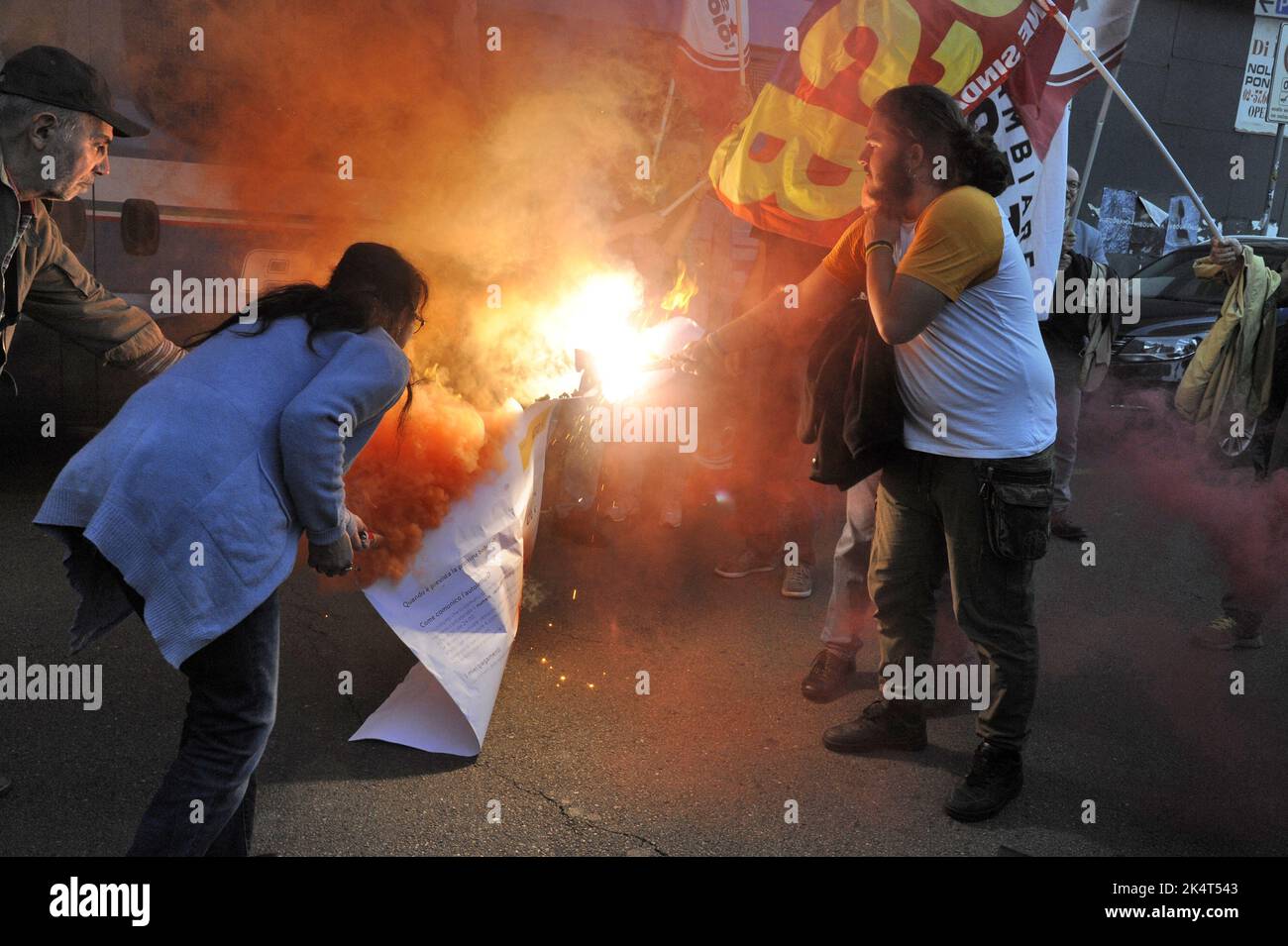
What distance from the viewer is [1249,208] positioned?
1700cm

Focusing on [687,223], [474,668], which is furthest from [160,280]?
[474,668]

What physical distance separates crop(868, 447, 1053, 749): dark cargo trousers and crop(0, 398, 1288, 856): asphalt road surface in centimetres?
41

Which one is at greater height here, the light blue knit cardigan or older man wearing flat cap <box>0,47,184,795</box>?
older man wearing flat cap <box>0,47,184,795</box>

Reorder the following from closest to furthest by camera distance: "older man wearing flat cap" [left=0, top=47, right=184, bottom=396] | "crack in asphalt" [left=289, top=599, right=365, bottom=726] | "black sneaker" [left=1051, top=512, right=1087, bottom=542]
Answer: "older man wearing flat cap" [left=0, top=47, right=184, bottom=396] < "crack in asphalt" [left=289, top=599, right=365, bottom=726] < "black sneaker" [left=1051, top=512, right=1087, bottom=542]

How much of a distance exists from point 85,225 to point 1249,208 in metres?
17.8

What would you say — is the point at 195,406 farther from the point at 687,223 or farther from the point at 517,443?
the point at 687,223

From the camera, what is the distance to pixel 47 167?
8.87 ft

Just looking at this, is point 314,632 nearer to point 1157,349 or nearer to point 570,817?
point 570,817

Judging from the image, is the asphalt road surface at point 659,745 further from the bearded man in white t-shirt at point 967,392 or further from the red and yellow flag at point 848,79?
the red and yellow flag at point 848,79

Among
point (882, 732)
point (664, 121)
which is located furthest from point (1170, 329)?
point (882, 732)

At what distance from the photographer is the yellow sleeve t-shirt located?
2.79 meters

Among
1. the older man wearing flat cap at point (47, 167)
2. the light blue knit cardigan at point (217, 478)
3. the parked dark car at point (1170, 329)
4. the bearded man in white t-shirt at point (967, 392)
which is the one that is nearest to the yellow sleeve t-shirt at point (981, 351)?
the bearded man in white t-shirt at point (967, 392)

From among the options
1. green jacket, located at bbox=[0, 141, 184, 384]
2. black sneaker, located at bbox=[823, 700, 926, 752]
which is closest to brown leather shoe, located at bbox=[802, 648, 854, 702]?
black sneaker, located at bbox=[823, 700, 926, 752]

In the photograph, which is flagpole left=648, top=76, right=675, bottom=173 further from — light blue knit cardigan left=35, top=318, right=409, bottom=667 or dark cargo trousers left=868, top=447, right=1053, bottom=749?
light blue knit cardigan left=35, top=318, right=409, bottom=667
